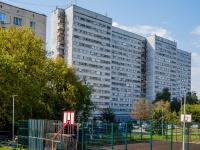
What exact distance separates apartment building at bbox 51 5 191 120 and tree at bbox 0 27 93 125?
117 ft

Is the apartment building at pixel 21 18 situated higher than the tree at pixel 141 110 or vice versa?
the apartment building at pixel 21 18

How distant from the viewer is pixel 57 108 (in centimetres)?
4128

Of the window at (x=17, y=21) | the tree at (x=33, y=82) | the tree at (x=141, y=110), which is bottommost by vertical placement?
the tree at (x=141, y=110)

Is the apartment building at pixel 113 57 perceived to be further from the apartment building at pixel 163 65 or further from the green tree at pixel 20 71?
the green tree at pixel 20 71

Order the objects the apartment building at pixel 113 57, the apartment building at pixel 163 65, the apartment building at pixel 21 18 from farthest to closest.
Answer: the apartment building at pixel 163 65 → the apartment building at pixel 113 57 → the apartment building at pixel 21 18

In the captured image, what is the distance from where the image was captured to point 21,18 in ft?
175

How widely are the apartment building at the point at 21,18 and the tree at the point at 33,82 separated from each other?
13448mm

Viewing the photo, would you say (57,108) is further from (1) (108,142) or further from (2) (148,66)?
(2) (148,66)

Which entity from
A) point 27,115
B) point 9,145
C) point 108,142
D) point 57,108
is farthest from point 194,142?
point 9,145

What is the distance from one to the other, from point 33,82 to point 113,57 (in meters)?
76.9

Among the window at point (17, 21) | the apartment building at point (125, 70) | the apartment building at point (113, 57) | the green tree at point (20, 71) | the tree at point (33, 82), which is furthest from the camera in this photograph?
the apartment building at point (125, 70)

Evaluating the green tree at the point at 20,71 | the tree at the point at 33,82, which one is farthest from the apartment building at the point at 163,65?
the green tree at the point at 20,71

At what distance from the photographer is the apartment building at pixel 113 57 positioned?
9488cm

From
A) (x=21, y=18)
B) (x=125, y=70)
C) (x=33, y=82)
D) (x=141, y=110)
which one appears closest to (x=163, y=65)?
(x=125, y=70)
